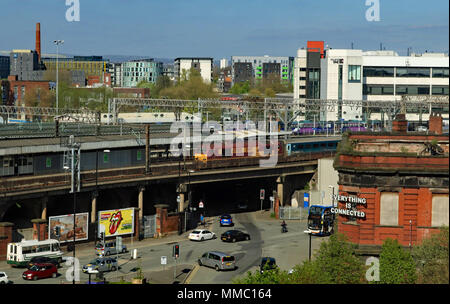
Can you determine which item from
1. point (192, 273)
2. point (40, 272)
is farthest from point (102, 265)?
point (192, 273)

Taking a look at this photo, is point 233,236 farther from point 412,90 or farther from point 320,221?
point 412,90

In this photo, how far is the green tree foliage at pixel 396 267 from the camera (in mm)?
Answer: 37000

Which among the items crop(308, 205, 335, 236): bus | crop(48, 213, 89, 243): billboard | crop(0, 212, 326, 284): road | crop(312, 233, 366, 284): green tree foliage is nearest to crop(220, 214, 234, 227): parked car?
crop(0, 212, 326, 284): road

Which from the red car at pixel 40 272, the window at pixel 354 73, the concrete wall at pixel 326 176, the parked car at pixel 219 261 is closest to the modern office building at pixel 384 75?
the window at pixel 354 73

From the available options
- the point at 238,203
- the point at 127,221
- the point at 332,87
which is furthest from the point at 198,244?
the point at 332,87

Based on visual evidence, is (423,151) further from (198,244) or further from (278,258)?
(198,244)

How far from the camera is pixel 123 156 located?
77.2 m

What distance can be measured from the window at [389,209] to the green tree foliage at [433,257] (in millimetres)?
4009

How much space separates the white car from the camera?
71.0 metres

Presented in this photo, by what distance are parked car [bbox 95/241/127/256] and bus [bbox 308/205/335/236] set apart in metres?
18.3

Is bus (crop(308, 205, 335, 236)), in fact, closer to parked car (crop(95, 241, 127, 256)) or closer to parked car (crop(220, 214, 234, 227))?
parked car (crop(220, 214, 234, 227))

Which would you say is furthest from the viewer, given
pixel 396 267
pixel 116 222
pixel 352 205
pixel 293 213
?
pixel 293 213

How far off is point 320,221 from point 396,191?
102ft

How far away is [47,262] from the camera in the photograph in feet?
187
